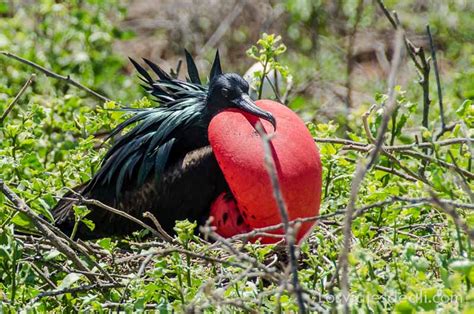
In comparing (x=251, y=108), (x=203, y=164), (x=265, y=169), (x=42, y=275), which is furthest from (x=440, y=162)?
(x=42, y=275)

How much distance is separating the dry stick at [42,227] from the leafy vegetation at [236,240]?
0.13 feet

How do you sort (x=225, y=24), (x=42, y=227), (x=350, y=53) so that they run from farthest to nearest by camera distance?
1. (x=225, y=24)
2. (x=350, y=53)
3. (x=42, y=227)

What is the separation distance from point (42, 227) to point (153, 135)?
2.85 ft

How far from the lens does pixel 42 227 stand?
3238 millimetres

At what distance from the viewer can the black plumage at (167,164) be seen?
3920 millimetres

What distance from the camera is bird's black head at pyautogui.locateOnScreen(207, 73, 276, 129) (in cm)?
390

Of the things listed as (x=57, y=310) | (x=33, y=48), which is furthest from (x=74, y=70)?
(x=57, y=310)

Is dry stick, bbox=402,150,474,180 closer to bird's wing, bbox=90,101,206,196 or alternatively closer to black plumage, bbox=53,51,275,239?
black plumage, bbox=53,51,275,239

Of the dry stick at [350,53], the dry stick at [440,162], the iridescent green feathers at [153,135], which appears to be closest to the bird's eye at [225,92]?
the iridescent green feathers at [153,135]

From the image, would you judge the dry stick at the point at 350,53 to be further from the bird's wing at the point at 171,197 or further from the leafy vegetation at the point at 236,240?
the bird's wing at the point at 171,197

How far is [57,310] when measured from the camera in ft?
11.4

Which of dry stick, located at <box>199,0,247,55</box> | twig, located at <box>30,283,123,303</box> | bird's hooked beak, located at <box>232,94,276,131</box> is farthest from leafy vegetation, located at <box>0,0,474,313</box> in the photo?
dry stick, located at <box>199,0,247,55</box>

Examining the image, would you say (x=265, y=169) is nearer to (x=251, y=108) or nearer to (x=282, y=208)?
(x=251, y=108)

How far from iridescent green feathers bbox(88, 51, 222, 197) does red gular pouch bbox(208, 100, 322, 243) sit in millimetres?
228
